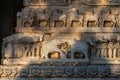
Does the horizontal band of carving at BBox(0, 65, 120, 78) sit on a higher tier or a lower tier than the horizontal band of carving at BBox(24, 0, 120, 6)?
lower

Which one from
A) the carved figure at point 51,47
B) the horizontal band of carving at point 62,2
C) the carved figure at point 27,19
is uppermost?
the horizontal band of carving at point 62,2

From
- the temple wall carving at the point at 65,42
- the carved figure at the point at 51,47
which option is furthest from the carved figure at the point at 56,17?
the carved figure at the point at 51,47

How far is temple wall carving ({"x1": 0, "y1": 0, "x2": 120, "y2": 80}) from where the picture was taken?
1233 centimetres

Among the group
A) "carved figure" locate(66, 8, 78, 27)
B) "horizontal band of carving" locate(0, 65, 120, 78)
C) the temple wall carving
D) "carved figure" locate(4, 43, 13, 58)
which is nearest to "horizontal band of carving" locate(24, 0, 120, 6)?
the temple wall carving

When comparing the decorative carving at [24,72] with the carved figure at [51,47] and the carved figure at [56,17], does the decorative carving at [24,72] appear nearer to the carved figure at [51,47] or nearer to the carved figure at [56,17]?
the carved figure at [51,47]

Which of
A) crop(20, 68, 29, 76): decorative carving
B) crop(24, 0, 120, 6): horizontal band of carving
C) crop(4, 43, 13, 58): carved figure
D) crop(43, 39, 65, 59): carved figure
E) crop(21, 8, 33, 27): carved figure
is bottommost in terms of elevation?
crop(20, 68, 29, 76): decorative carving

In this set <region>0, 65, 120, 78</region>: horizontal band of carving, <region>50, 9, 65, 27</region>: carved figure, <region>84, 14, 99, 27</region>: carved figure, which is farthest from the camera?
<region>50, 9, 65, 27</region>: carved figure

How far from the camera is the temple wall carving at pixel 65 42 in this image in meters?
12.3

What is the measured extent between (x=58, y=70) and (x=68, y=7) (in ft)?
6.80

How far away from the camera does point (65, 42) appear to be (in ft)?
41.3

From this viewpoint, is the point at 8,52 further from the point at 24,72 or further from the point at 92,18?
the point at 92,18

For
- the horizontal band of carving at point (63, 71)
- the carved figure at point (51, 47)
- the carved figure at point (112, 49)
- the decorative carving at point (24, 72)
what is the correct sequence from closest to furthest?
the horizontal band of carving at point (63, 71) → the decorative carving at point (24, 72) → the carved figure at point (51, 47) → the carved figure at point (112, 49)

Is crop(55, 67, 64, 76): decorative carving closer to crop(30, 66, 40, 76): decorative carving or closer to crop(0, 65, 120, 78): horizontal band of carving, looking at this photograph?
crop(0, 65, 120, 78): horizontal band of carving

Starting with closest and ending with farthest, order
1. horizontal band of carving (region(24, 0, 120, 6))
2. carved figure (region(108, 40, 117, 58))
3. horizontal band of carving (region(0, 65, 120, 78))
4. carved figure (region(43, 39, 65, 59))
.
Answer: horizontal band of carving (region(0, 65, 120, 78)) < carved figure (region(43, 39, 65, 59)) < carved figure (region(108, 40, 117, 58)) < horizontal band of carving (region(24, 0, 120, 6))
